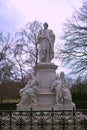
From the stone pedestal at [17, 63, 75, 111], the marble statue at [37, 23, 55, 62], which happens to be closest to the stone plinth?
the stone pedestal at [17, 63, 75, 111]

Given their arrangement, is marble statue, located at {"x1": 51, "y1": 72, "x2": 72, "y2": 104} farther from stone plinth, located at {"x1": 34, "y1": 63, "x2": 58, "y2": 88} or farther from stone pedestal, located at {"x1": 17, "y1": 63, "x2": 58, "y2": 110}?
stone plinth, located at {"x1": 34, "y1": 63, "x2": 58, "y2": 88}

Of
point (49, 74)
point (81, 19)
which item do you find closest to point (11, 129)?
point (49, 74)

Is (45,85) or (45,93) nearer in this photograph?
(45,93)

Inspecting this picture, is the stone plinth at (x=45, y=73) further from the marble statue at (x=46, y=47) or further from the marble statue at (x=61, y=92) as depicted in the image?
the marble statue at (x=61, y=92)

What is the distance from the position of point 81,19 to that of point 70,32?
1.83m

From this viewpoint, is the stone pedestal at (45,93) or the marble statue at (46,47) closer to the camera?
the stone pedestal at (45,93)

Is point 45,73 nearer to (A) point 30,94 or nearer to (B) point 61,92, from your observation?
(B) point 61,92

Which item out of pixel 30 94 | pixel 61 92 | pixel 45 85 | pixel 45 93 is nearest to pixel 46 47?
pixel 45 85

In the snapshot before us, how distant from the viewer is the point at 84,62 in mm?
32062

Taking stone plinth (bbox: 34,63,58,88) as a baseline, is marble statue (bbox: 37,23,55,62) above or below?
above

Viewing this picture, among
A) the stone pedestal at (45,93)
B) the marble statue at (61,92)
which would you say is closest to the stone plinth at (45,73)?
the stone pedestal at (45,93)

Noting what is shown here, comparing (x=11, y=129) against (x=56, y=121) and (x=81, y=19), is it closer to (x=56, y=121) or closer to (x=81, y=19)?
(x=56, y=121)

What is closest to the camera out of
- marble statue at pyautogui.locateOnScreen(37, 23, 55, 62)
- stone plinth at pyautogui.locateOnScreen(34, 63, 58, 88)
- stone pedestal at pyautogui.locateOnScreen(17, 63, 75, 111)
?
stone pedestal at pyautogui.locateOnScreen(17, 63, 75, 111)

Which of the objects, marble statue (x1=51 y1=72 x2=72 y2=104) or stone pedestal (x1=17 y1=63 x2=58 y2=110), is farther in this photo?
stone pedestal (x1=17 y1=63 x2=58 y2=110)
